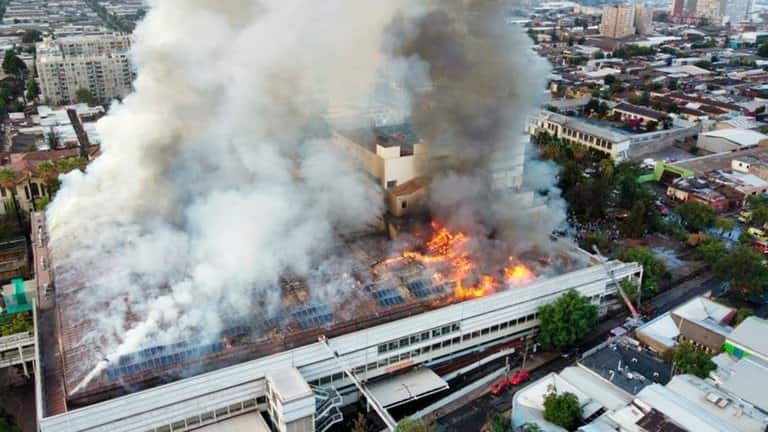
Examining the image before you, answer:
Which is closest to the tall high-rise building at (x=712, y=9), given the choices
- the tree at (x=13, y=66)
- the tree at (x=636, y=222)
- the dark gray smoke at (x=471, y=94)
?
the tree at (x=636, y=222)

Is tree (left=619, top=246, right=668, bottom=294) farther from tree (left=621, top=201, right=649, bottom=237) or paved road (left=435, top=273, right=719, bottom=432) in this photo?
tree (left=621, top=201, right=649, bottom=237)

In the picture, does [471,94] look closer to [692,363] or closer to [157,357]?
[692,363]

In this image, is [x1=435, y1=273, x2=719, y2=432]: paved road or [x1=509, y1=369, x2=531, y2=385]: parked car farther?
[x1=509, y1=369, x2=531, y2=385]: parked car

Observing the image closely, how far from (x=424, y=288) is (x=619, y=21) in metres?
85.6

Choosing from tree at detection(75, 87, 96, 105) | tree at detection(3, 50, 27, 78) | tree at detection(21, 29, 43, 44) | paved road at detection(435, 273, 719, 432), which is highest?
tree at detection(21, 29, 43, 44)

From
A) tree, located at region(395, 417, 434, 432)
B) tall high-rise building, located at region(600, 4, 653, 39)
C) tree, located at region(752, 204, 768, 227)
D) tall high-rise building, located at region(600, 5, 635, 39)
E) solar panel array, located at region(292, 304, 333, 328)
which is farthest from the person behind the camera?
tall high-rise building, located at region(600, 4, 653, 39)

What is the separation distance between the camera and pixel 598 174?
103 ft

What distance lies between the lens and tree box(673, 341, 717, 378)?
15547 millimetres

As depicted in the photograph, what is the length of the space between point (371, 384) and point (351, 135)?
11749 mm

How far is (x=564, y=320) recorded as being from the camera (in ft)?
56.7

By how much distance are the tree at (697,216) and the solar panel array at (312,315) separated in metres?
17.7

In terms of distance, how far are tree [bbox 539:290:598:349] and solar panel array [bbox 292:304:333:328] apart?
6.09 meters

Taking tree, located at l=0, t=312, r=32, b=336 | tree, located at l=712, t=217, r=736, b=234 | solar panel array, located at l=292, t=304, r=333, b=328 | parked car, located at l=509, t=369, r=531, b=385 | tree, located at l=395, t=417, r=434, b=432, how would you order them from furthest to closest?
tree, located at l=712, t=217, r=736, b=234 → tree, located at l=0, t=312, r=32, b=336 → parked car, located at l=509, t=369, r=531, b=385 → solar panel array, located at l=292, t=304, r=333, b=328 → tree, located at l=395, t=417, r=434, b=432

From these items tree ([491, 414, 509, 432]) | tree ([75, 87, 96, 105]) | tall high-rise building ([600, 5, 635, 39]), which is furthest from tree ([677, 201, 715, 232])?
tall high-rise building ([600, 5, 635, 39])
